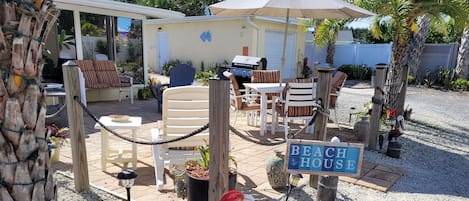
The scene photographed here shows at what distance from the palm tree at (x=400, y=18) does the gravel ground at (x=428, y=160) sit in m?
0.86

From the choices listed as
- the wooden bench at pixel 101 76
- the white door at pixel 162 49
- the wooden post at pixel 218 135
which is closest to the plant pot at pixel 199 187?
the wooden post at pixel 218 135

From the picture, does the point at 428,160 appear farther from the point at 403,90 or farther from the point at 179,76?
the point at 179,76

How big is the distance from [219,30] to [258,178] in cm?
969

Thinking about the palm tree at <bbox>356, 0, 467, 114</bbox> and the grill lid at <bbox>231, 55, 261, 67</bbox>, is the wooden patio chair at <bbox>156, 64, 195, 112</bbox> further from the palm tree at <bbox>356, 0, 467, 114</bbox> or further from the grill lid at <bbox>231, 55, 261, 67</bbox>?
the palm tree at <bbox>356, 0, 467, 114</bbox>

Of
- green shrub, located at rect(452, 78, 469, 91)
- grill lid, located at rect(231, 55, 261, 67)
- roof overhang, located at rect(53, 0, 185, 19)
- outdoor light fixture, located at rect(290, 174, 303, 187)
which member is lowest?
outdoor light fixture, located at rect(290, 174, 303, 187)

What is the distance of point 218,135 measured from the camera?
1935mm

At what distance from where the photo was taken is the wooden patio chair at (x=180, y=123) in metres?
2.87

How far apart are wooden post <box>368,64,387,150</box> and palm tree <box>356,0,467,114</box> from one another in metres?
1.75

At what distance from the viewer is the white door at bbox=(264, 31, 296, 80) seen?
1212cm

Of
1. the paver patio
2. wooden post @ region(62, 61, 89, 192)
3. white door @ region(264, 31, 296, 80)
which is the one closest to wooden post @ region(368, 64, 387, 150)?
the paver patio

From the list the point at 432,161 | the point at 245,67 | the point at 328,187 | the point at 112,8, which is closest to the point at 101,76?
the point at 112,8

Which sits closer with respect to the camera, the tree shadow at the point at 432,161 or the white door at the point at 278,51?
the tree shadow at the point at 432,161

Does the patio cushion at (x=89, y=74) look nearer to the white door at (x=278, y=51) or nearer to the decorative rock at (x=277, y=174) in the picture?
the decorative rock at (x=277, y=174)

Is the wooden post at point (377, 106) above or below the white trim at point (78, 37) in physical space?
below
